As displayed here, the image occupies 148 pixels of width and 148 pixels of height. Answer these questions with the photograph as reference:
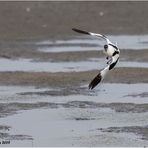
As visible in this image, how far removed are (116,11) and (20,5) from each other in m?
5.28

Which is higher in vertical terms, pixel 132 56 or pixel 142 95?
pixel 132 56

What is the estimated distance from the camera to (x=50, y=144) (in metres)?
14.4

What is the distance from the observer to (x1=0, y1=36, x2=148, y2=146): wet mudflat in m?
15.3

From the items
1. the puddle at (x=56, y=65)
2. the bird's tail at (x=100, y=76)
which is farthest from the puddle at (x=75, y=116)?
the puddle at (x=56, y=65)

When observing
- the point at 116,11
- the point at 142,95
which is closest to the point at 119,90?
the point at 142,95

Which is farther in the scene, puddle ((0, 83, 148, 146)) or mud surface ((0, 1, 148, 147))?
mud surface ((0, 1, 148, 147))

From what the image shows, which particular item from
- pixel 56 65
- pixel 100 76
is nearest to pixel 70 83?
pixel 56 65

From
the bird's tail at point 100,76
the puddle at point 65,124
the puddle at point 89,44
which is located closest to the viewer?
the puddle at point 65,124

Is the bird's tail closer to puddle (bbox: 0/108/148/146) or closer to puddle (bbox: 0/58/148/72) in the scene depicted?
puddle (bbox: 0/108/148/146)

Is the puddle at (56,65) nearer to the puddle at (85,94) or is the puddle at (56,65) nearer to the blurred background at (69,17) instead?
the puddle at (85,94)

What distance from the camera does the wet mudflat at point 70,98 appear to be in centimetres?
1529

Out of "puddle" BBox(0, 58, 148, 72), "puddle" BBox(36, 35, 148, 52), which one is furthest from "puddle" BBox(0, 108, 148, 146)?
"puddle" BBox(36, 35, 148, 52)

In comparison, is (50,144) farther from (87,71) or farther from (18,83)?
(87,71)

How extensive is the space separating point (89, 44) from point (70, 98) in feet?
39.3
